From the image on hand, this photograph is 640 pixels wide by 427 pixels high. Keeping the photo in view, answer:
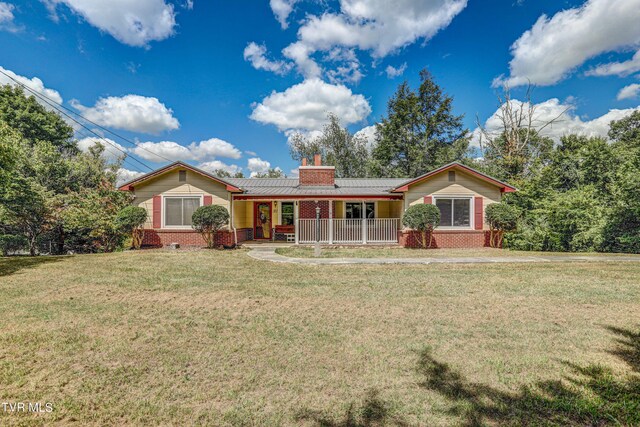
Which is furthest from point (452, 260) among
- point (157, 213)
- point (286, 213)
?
point (157, 213)

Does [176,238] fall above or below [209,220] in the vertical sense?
below

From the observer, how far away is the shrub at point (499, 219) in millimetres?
13953

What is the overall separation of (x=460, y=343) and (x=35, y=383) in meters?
4.91

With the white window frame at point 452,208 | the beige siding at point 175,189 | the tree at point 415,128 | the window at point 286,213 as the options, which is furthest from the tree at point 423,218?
the tree at point 415,128

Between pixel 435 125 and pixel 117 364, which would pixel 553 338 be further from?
pixel 435 125

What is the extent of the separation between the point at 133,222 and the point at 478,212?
52.7ft

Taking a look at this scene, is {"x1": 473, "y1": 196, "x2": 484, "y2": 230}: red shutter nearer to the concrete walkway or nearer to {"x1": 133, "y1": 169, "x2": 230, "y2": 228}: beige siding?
the concrete walkway

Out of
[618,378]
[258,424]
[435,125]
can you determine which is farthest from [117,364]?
[435,125]

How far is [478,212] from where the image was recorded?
14.9 meters

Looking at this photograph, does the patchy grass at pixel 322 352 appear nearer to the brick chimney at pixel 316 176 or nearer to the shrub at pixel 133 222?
the shrub at pixel 133 222

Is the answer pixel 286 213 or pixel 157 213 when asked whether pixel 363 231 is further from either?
pixel 157 213

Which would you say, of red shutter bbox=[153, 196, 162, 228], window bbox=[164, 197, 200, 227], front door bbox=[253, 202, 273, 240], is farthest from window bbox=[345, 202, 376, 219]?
red shutter bbox=[153, 196, 162, 228]

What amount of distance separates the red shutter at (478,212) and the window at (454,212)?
31 cm

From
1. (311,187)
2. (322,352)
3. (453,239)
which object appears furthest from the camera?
(311,187)
